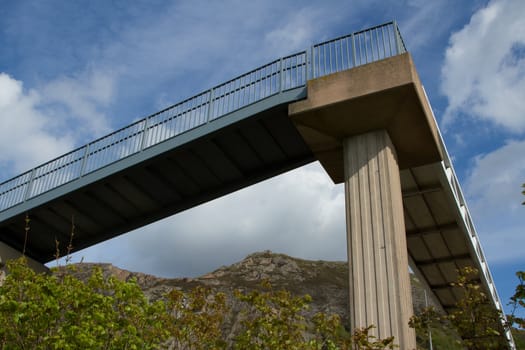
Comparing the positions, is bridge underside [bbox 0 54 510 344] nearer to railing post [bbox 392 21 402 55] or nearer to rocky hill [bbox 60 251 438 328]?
railing post [bbox 392 21 402 55]

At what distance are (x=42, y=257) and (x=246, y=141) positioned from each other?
12.2m

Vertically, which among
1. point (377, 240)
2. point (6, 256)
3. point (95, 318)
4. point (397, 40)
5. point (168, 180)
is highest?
point (397, 40)

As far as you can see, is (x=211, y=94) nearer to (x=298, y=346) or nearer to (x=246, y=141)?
(x=246, y=141)

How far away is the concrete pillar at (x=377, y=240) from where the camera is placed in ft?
38.2

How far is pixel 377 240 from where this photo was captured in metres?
12.6

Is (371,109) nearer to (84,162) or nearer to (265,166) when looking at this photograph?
(265,166)

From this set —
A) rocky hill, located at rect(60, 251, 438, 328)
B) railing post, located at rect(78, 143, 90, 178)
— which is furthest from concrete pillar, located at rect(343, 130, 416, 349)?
rocky hill, located at rect(60, 251, 438, 328)

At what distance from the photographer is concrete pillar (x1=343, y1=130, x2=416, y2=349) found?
11641 millimetres

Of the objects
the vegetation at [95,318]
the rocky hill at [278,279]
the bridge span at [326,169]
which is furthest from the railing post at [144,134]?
the rocky hill at [278,279]

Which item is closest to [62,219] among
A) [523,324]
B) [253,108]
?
[253,108]

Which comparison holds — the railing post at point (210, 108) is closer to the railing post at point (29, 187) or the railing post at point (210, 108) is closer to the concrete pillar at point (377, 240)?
the concrete pillar at point (377, 240)

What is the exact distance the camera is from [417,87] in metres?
12.5

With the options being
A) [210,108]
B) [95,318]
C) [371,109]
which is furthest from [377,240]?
[95,318]

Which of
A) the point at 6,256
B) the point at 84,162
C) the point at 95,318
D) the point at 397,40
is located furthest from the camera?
the point at 6,256
